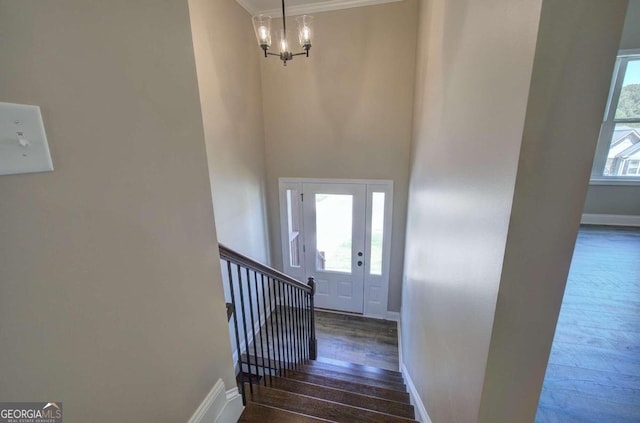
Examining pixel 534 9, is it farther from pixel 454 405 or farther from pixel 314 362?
pixel 314 362

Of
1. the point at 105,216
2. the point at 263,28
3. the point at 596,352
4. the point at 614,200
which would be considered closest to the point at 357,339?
the point at 596,352

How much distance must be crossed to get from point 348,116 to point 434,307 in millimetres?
2782

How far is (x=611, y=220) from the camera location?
4316 mm

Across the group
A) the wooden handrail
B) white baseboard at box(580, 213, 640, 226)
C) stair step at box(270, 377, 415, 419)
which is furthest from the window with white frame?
the wooden handrail

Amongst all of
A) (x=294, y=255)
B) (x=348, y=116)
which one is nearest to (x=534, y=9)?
(x=348, y=116)

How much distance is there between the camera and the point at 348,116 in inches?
142

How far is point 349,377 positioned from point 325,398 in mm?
883

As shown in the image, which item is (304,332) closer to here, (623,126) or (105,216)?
(105,216)

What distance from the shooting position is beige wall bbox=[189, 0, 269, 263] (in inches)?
Result: 102

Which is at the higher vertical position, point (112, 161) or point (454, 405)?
point (112, 161)

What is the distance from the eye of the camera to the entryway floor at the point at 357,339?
3.53 metres

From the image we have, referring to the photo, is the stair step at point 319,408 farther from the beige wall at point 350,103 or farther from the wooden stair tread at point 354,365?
the beige wall at point 350,103

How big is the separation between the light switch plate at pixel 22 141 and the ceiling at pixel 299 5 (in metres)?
3.44

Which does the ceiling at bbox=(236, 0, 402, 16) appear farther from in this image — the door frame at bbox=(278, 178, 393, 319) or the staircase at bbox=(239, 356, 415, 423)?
the staircase at bbox=(239, 356, 415, 423)
